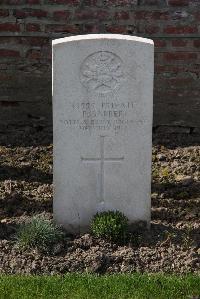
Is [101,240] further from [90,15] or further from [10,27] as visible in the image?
[10,27]

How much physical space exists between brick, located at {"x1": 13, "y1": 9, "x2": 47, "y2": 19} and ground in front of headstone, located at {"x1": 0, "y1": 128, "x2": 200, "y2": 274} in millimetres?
1140

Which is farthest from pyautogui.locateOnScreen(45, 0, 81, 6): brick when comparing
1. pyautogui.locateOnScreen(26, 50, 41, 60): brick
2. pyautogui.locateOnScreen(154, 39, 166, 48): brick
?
pyautogui.locateOnScreen(154, 39, 166, 48): brick

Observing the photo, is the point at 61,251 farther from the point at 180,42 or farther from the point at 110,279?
the point at 180,42

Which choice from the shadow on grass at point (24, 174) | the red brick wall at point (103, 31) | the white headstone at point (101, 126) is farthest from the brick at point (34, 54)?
the white headstone at point (101, 126)

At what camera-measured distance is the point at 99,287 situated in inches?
177

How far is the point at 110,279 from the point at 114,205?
77 cm

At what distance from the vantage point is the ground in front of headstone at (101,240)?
476cm

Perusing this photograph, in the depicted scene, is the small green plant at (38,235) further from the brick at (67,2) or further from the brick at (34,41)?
the brick at (67,2)

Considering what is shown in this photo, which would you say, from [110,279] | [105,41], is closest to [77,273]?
[110,279]

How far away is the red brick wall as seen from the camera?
271 inches

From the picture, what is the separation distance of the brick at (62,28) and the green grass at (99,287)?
305 cm

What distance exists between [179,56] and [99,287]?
3.11 m

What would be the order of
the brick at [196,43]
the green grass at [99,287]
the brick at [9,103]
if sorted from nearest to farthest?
the green grass at [99,287] < the brick at [196,43] < the brick at [9,103]

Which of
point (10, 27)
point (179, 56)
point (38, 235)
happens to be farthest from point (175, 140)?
point (38, 235)
